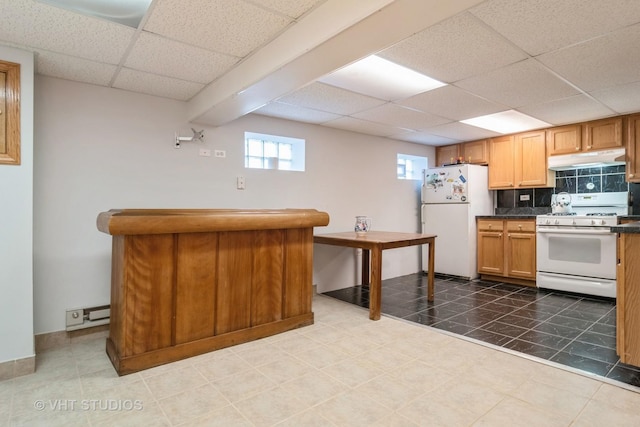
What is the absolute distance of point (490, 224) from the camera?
485 cm

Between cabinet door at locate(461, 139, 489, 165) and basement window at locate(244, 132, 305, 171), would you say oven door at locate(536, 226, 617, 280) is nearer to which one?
cabinet door at locate(461, 139, 489, 165)

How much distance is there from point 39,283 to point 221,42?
7.43 ft

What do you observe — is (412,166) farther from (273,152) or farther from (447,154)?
(273,152)

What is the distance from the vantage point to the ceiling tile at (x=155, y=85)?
2.62 m

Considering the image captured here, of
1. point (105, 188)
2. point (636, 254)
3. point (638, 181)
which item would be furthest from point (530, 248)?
point (105, 188)

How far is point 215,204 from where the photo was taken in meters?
3.40

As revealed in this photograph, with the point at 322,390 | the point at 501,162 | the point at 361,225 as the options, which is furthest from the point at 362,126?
the point at 322,390

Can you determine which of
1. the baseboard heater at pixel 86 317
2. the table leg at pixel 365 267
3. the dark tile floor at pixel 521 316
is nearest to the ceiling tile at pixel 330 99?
the table leg at pixel 365 267

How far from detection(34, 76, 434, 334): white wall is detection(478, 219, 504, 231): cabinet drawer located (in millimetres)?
2469

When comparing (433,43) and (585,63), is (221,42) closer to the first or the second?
(433,43)

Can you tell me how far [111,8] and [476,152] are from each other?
16.0 ft

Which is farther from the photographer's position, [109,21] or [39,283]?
[39,283]

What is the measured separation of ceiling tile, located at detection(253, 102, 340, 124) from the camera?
137 inches

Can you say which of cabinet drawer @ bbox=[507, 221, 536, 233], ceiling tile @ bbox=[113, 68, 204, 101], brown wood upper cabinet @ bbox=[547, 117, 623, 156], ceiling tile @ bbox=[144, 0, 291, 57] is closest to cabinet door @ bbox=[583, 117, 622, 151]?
brown wood upper cabinet @ bbox=[547, 117, 623, 156]
